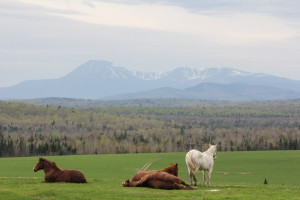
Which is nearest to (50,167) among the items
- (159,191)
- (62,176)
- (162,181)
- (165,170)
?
(62,176)

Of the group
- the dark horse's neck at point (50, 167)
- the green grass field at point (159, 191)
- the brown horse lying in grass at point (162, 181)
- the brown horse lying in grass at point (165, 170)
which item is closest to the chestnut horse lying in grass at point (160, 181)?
the brown horse lying in grass at point (162, 181)

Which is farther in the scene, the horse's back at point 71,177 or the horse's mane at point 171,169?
the horse's back at point 71,177

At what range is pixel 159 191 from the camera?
21.6 metres

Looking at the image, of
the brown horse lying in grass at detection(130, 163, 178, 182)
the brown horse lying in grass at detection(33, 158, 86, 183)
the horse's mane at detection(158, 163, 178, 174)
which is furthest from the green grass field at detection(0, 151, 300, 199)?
the horse's mane at detection(158, 163, 178, 174)

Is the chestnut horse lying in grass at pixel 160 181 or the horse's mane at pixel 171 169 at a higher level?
the horse's mane at pixel 171 169

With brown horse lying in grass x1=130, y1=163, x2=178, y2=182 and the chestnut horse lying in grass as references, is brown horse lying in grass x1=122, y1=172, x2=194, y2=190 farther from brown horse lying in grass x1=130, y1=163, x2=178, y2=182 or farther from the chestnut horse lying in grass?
brown horse lying in grass x1=130, y1=163, x2=178, y2=182

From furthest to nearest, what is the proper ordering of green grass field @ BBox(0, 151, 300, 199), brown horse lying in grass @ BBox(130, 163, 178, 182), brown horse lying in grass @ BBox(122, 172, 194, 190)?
brown horse lying in grass @ BBox(130, 163, 178, 182) → brown horse lying in grass @ BBox(122, 172, 194, 190) → green grass field @ BBox(0, 151, 300, 199)

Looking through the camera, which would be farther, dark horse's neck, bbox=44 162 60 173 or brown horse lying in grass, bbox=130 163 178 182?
dark horse's neck, bbox=44 162 60 173

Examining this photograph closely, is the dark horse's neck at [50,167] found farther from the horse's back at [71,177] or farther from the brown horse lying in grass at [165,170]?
the brown horse lying in grass at [165,170]

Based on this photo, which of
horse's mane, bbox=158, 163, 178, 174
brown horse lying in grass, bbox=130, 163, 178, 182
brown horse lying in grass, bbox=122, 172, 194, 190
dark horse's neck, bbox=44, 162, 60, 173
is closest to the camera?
brown horse lying in grass, bbox=122, 172, 194, 190

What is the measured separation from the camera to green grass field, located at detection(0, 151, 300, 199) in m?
19.8

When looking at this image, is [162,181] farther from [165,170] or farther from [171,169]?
[171,169]

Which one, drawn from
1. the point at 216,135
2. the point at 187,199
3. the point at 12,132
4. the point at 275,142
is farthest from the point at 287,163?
the point at 12,132

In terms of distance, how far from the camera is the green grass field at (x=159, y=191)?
19812mm
